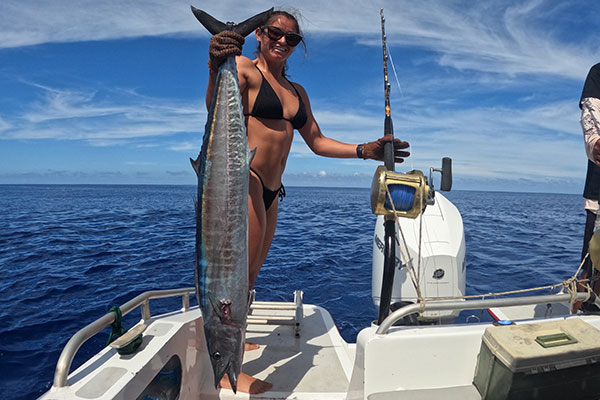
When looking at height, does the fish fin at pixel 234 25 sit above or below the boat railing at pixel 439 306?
above

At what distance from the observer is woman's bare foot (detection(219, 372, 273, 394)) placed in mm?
2287

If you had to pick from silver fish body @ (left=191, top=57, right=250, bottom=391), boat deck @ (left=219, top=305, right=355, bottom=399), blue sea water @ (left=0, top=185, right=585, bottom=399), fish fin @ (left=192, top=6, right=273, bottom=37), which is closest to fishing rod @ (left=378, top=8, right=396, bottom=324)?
boat deck @ (left=219, top=305, right=355, bottom=399)

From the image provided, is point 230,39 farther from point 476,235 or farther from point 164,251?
Answer: point 476,235

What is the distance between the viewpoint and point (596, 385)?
65.4 inches

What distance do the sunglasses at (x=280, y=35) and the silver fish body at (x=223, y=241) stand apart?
2.55ft

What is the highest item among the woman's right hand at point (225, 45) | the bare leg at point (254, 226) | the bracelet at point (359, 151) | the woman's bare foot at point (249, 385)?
the woman's right hand at point (225, 45)

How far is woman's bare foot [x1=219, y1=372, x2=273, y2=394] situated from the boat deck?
32 millimetres

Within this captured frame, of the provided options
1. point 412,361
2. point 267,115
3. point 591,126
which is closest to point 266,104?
point 267,115

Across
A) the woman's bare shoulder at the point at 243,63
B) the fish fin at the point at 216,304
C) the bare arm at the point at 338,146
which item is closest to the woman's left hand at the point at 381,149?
the bare arm at the point at 338,146

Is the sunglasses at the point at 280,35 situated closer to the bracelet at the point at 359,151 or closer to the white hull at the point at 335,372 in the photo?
the bracelet at the point at 359,151

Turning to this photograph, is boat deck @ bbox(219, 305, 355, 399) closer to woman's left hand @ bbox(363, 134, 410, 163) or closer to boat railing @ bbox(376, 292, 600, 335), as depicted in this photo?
boat railing @ bbox(376, 292, 600, 335)

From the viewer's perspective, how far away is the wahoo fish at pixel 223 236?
4.80 feet

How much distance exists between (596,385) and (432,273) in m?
1.85

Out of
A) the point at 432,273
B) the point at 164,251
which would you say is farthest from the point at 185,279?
the point at 432,273
